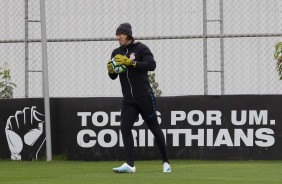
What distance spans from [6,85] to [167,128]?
2824 millimetres

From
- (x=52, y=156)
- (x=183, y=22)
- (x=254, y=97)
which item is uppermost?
(x=183, y=22)

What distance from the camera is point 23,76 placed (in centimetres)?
1541

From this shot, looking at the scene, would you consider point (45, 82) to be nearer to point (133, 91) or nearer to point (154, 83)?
point (154, 83)

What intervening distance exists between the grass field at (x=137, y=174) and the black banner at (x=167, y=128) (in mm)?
464

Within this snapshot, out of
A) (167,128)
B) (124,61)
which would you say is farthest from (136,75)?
(167,128)

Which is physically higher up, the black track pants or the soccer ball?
the soccer ball

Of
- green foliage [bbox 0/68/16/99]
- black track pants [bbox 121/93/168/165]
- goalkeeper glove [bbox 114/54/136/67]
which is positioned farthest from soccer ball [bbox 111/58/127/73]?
green foliage [bbox 0/68/16/99]

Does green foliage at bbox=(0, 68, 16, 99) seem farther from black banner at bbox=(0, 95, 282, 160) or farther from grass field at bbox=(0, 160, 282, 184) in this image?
grass field at bbox=(0, 160, 282, 184)

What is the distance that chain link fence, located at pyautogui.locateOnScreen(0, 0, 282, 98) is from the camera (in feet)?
47.6

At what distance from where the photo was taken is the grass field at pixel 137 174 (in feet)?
32.2

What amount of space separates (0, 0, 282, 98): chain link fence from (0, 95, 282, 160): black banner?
20cm

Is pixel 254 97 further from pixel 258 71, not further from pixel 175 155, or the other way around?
pixel 175 155

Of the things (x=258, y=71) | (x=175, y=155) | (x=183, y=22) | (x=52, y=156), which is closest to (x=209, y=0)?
(x=183, y=22)

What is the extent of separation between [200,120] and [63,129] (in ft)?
7.53
